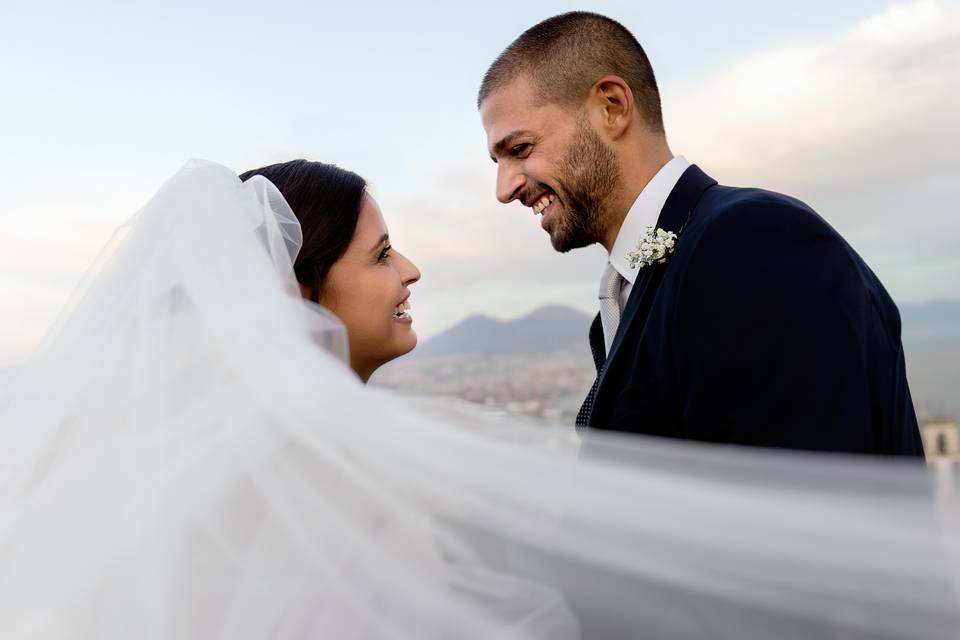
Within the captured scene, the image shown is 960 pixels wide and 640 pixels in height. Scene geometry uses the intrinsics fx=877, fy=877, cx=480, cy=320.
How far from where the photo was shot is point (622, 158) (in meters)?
3.20

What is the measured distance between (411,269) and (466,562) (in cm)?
175

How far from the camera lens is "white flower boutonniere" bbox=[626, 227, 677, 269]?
2.79m

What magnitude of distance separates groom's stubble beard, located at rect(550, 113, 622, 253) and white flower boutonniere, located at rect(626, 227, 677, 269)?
39 centimetres

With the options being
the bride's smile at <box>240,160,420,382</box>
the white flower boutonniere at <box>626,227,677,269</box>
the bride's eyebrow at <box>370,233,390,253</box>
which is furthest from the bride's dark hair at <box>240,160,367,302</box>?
the white flower boutonniere at <box>626,227,677,269</box>

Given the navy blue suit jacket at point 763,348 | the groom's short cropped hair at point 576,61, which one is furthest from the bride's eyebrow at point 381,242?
the navy blue suit jacket at point 763,348

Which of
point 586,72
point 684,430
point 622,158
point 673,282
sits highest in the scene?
point 586,72

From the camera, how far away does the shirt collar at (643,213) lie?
3.05 metres

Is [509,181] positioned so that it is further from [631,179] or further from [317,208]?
[317,208]

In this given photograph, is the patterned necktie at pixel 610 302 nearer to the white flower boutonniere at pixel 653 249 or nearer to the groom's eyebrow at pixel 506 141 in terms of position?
the white flower boutonniere at pixel 653 249

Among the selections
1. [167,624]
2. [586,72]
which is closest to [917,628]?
[167,624]

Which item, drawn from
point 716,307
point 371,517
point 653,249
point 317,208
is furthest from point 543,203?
point 371,517

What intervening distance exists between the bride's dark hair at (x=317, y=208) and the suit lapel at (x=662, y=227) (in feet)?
3.41

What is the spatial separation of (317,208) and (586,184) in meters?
0.98

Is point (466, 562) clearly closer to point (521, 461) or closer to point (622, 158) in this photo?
point (521, 461)
